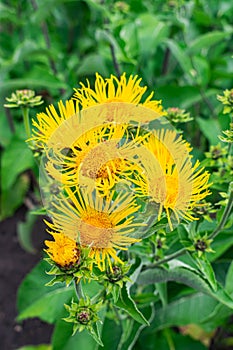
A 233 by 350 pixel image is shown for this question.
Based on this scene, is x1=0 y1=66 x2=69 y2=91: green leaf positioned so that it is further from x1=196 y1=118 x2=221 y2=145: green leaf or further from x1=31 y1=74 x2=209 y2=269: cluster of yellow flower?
x1=31 y1=74 x2=209 y2=269: cluster of yellow flower

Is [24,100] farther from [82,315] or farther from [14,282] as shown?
[14,282]

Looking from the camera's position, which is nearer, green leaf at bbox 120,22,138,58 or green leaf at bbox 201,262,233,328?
green leaf at bbox 201,262,233,328

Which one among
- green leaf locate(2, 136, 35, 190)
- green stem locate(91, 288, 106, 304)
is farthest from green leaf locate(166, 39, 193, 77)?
green stem locate(91, 288, 106, 304)

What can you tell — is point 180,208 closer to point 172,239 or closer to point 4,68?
point 172,239

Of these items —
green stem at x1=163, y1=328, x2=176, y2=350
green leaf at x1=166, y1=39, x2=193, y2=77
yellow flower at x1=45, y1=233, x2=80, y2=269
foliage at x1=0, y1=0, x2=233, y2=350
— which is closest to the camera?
yellow flower at x1=45, y1=233, x2=80, y2=269

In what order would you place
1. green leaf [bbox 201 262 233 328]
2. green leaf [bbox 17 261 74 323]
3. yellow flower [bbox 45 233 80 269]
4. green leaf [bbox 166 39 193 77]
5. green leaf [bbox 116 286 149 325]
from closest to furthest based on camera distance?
yellow flower [bbox 45 233 80 269]
green leaf [bbox 116 286 149 325]
green leaf [bbox 201 262 233 328]
green leaf [bbox 17 261 74 323]
green leaf [bbox 166 39 193 77]

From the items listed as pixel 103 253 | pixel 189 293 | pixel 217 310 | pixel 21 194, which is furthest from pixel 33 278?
pixel 103 253
